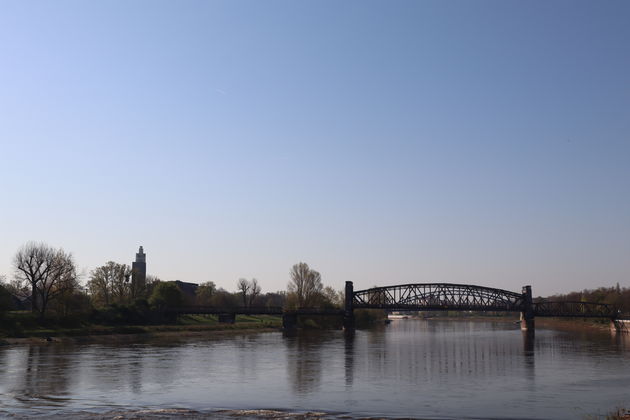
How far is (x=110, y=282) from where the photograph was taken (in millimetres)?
135500

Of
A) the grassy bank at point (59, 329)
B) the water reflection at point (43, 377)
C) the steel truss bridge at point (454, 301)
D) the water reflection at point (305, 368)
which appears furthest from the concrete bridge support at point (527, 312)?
the water reflection at point (43, 377)

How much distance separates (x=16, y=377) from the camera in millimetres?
43438

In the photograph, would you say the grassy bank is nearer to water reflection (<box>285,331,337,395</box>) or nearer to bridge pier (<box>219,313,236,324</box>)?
bridge pier (<box>219,313,236,324</box>)

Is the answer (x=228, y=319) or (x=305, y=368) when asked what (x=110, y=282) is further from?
(x=305, y=368)

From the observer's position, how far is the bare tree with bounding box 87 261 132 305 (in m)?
132

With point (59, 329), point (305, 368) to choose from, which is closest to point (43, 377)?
point (305, 368)

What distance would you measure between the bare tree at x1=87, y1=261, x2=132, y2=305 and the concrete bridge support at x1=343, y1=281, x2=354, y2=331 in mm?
51667

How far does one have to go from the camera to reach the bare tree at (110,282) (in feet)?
434

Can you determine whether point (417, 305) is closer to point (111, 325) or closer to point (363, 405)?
point (111, 325)

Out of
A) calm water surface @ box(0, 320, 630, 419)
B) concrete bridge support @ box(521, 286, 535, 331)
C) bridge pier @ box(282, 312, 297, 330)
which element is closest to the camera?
calm water surface @ box(0, 320, 630, 419)

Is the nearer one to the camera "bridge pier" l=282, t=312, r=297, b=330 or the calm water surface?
the calm water surface

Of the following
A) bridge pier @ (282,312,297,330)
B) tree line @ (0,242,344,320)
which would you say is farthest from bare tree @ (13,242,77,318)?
bridge pier @ (282,312,297,330)

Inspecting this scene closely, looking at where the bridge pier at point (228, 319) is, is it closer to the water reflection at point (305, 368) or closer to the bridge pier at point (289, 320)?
the bridge pier at point (289, 320)

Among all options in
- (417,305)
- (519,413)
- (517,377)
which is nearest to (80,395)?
(519,413)
